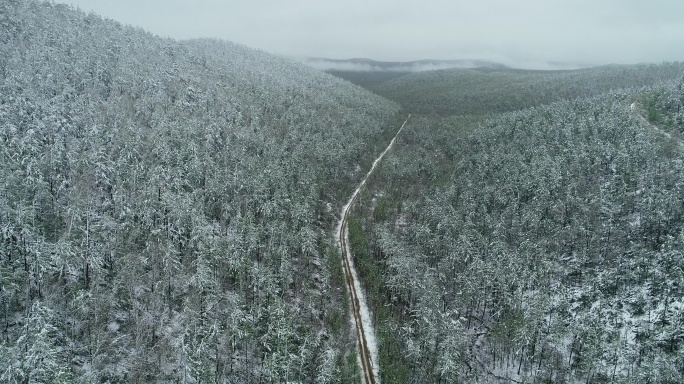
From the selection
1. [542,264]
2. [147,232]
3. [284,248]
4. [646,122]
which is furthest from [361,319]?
[646,122]

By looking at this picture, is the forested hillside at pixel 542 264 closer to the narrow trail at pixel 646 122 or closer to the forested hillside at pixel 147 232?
the narrow trail at pixel 646 122

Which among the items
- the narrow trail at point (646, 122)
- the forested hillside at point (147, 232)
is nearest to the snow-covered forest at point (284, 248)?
the forested hillside at point (147, 232)

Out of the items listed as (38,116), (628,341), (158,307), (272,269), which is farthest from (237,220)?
(628,341)

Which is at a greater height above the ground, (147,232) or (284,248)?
(147,232)

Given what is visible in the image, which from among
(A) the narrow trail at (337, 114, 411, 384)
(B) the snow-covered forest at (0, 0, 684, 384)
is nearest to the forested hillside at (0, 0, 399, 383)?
(B) the snow-covered forest at (0, 0, 684, 384)

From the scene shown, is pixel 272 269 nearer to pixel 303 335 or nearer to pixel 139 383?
pixel 303 335

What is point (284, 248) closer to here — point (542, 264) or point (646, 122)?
point (542, 264)
